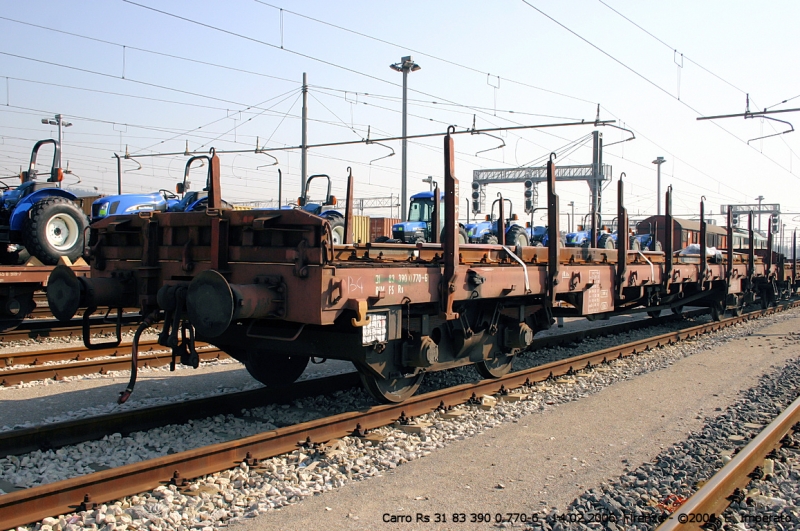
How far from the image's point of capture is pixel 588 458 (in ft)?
17.1

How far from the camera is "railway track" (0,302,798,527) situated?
12.5 ft

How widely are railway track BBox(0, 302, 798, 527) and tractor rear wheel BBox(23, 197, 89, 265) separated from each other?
7.89 metres

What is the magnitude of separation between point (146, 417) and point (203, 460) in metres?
1.45

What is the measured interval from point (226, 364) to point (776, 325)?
13244 millimetres

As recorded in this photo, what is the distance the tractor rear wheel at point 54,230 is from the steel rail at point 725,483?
10684 millimetres

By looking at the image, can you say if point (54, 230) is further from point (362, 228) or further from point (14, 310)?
point (362, 228)

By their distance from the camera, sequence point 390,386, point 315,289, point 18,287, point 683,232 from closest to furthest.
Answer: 1. point 315,289
2. point 390,386
3. point 18,287
4. point 683,232

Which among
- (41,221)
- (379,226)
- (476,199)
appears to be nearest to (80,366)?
(41,221)

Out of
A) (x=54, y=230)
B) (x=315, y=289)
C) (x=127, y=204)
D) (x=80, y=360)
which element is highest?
(x=127, y=204)

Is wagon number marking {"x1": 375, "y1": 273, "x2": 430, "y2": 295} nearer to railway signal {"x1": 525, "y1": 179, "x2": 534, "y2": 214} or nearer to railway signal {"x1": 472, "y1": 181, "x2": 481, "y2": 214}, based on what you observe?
railway signal {"x1": 472, "y1": 181, "x2": 481, "y2": 214}

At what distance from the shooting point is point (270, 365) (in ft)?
23.0

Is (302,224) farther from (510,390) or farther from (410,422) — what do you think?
(510,390)

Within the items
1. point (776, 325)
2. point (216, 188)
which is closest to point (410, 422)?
point (216, 188)

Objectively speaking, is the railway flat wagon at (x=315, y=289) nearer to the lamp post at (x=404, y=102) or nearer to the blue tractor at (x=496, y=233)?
the blue tractor at (x=496, y=233)
